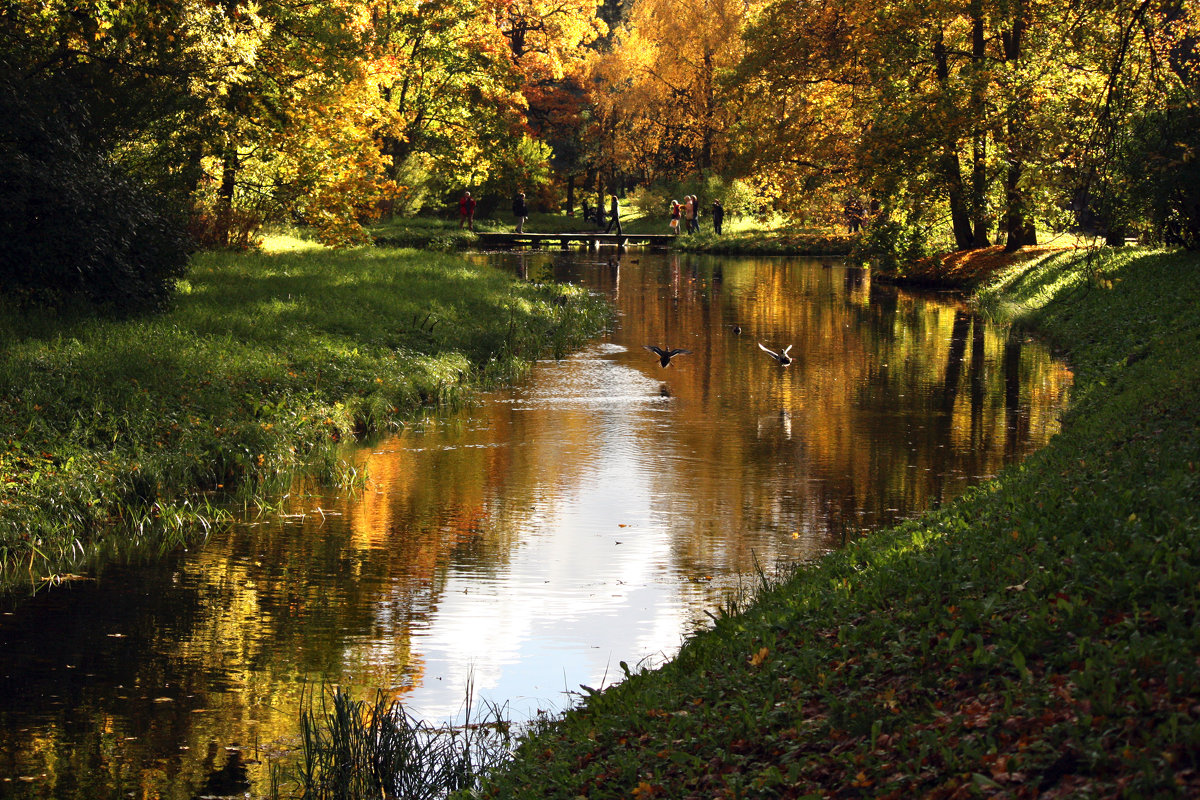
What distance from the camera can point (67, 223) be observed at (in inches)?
617

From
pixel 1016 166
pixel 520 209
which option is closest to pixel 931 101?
pixel 1016 166

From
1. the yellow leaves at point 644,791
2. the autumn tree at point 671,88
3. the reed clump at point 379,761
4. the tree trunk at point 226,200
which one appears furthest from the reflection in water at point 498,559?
the autumn tree at point 671,88

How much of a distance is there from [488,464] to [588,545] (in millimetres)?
3146

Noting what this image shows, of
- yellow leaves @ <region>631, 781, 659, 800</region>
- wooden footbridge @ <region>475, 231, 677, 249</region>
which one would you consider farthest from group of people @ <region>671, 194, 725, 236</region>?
yellow leaves @ <region>631, 781, 659, 800</region>

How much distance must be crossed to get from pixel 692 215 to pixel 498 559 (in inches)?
1771

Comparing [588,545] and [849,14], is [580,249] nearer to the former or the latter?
[849,14]

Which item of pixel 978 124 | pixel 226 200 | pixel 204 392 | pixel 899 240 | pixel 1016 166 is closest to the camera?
pixel 204 392

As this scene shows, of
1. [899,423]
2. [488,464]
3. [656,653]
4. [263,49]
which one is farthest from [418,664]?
[263,49]

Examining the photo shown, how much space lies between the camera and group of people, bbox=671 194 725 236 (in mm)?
52688

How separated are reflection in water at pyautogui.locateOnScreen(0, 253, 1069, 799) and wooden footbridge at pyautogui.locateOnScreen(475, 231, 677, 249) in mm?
30948

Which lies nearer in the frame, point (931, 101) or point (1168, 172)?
point (1168, 172)

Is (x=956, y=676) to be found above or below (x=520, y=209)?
below

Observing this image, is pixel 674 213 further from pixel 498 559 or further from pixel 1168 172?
pixel 498 559

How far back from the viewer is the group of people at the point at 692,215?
173 ft
